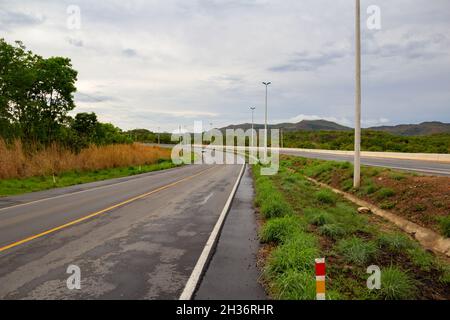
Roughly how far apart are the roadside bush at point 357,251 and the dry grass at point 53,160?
1951cm

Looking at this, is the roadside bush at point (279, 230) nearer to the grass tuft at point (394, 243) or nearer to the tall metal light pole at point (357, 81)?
the grass tuft at point (394, 243)

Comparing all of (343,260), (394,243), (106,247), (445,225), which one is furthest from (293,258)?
(445,225)

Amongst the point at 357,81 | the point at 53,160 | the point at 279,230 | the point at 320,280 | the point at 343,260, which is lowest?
the point at 343,260

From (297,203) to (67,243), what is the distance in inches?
315

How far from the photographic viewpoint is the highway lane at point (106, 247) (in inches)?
190

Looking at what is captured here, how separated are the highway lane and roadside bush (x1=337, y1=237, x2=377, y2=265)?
293 cm

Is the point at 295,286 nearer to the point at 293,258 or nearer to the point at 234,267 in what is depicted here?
the point at 293,258

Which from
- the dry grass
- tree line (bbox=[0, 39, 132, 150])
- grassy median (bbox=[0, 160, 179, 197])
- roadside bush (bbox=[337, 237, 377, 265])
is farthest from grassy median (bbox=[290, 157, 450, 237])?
tree line (bbox=[0, 39, 132, 150])

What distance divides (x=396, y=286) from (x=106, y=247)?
17.6 feet

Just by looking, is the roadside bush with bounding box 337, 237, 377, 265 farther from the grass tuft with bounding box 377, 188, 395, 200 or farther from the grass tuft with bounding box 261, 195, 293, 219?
the grass tuft with bounding box 377, 188, 395, 200

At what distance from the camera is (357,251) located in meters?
6.51

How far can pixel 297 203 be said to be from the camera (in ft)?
40.1
